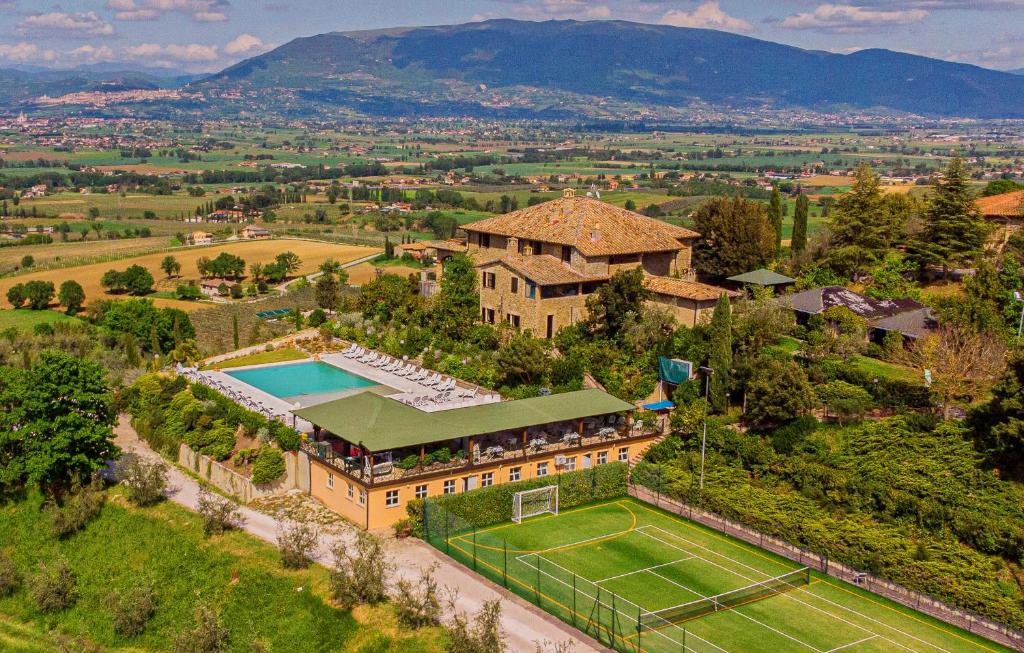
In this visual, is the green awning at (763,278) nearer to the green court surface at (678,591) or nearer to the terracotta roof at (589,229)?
the terracotta roof at (589,229)

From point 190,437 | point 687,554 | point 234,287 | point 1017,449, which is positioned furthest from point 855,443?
point 234,287

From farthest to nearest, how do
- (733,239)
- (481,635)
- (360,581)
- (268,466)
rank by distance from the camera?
(733,239)
(268,466)
(360,581)
(481,635)

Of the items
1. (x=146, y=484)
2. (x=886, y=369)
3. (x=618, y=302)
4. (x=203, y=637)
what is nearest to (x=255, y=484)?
(x=146, y=484)

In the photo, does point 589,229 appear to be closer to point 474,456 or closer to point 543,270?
point 543,270

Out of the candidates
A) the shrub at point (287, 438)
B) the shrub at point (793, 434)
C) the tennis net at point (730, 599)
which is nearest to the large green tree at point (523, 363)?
the shrub at point (287, 438)

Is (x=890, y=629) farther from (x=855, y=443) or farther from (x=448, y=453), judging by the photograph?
(x=448, y=453)

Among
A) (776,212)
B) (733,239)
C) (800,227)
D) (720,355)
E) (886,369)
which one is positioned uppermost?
(776,212)

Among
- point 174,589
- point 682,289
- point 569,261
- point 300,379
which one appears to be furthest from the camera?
point 569,261
